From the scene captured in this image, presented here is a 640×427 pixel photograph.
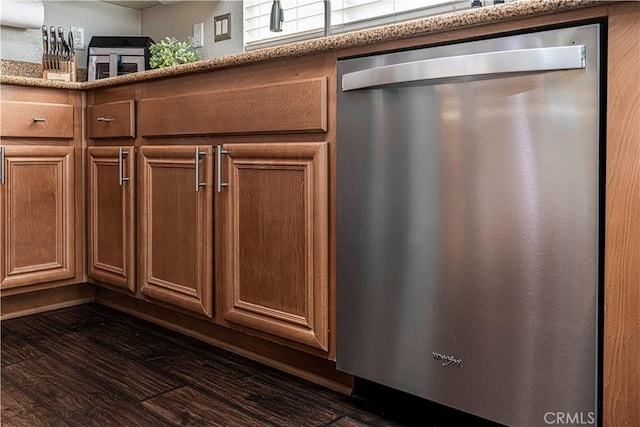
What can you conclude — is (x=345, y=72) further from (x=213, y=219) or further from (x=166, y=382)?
(x=166, y=382)

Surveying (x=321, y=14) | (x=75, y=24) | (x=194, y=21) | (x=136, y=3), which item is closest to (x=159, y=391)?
(x=321, y=14)

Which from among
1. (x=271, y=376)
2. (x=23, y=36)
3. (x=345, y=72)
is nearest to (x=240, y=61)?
(x=345, y=72)

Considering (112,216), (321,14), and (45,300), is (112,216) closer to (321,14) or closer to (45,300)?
(45,300)

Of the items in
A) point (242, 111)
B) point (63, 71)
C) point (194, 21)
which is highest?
point (194, 21)

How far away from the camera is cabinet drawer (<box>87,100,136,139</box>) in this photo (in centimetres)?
207

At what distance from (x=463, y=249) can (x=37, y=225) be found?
1743mm

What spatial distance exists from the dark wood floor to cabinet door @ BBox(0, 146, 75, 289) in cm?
26

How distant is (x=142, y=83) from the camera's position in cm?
204

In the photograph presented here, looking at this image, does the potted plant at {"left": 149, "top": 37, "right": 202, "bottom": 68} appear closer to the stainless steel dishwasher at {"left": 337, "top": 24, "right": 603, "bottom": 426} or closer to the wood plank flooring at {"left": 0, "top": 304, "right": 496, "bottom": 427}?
the wood plank flooring at {"left": 0, "top": 304, "right": 496, "bottom": 427}

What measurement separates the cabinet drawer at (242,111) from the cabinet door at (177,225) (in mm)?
81

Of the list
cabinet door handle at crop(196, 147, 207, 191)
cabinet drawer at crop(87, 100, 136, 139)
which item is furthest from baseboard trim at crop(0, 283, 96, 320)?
cabinet door handle at crop(196, 147, 207, 191)

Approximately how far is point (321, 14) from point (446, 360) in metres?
1.59

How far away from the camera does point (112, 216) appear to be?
2.19 m

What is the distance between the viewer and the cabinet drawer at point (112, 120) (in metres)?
2.07
